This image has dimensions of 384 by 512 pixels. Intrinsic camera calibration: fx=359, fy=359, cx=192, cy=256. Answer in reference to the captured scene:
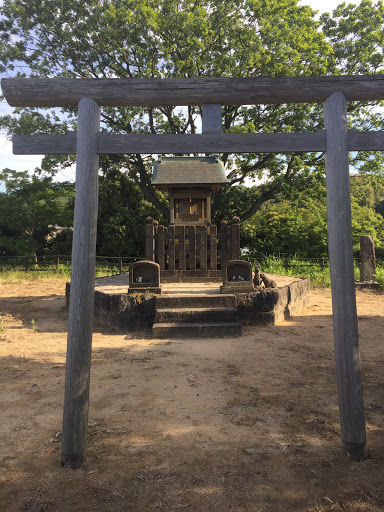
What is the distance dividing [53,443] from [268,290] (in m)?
5.38

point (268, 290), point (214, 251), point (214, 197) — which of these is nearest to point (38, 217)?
point (214, 197)

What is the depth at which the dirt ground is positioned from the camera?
7.64ft

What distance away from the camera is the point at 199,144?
120 inches

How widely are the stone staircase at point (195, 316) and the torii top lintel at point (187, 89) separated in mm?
4406

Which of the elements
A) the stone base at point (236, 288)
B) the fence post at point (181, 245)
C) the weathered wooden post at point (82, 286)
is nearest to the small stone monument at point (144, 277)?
the stone base at point (236, 288)

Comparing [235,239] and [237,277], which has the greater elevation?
[235,239]

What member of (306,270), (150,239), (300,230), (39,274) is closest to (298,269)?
(306,270)

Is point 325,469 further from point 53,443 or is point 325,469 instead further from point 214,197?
point 214,197

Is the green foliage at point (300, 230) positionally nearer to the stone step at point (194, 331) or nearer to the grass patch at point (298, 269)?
the grass patch at point (298, 269)

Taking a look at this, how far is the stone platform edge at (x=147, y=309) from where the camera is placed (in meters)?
7.15

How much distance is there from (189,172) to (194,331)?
5.56m

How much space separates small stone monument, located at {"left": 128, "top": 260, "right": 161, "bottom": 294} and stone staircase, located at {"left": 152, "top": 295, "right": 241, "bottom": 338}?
505 millimetres

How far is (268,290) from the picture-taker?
24.8 feet

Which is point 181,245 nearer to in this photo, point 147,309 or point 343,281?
point 147,309
